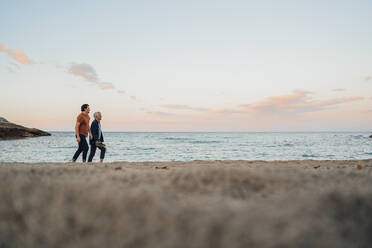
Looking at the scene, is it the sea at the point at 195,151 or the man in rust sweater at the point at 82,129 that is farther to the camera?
the sea at the point at 195,151

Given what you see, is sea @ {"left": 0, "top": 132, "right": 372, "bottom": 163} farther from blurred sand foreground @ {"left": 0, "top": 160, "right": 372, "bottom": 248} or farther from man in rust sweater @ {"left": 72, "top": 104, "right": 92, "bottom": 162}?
blurred sand foreground @ {"left": 0, "top": 160, "right": 372, "bottom": 248}

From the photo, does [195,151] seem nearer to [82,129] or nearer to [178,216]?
[82,129]

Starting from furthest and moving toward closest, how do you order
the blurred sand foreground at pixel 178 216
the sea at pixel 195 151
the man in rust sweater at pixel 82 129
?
the sea at pixel 195 151
the man in rust sweater at pixel 82 129
the blurred sand foreground at pixel 178 216

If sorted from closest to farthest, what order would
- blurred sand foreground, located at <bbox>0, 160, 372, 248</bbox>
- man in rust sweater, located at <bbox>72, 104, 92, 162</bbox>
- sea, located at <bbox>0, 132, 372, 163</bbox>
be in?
1. blurred sand foreground, located at <bbox>0, 160, 372, 248</bbox>
2. man in rust sweater, located at <bbox>72, 104, 92, 162</bbox>
3. sea, located at <bbox>0, 132, 372, 163</bbox>

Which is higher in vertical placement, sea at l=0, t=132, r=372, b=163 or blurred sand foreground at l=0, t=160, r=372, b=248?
blurred sand foreground at l=0, t=160, r=372, b=248

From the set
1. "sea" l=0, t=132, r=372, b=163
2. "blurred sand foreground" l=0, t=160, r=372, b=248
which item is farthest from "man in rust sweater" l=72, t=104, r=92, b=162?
"blurred sand foreground" l=0, t=160, r=372, b=248

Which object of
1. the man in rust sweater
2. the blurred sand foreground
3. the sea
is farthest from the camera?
the sea

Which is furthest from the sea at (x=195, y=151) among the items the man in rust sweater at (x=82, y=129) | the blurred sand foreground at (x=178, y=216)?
the blurred sand foreground at (x=178, y=216)

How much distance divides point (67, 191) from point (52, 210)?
209 millimetres

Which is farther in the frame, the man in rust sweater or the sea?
the sea

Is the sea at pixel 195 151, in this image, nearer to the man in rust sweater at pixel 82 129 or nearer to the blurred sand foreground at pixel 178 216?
the man in rust sweater at pixel 82 129

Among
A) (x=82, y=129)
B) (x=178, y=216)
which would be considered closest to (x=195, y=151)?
(x=82, y=129)

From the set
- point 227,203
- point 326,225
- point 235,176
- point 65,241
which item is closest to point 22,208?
point 65,241

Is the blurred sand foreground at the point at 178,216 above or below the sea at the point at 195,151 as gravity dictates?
above
